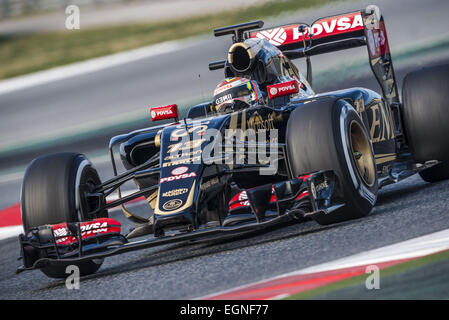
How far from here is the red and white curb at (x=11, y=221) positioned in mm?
8672

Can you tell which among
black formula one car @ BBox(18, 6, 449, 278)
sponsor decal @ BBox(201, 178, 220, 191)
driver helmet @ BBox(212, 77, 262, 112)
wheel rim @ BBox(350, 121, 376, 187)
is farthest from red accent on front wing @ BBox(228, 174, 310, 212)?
driver helmet @ BBox(212, 77, 262, 112)

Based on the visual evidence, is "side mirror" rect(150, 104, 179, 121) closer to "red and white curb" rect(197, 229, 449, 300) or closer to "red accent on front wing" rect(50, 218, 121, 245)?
"red accent on front wing" rect(50, 218, 121, 245)

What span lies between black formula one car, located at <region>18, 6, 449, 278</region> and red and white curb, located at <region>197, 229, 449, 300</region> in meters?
0.74

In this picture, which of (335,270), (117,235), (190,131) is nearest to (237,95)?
(190,131)

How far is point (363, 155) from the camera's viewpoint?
582 centimetres

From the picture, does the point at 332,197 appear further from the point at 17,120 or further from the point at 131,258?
the point at 17,120

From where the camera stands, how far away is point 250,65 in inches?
266

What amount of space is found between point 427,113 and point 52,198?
126 inches

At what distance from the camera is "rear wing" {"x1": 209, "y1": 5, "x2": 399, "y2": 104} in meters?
7.54

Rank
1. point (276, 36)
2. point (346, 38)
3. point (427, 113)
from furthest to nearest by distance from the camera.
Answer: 1. point (276, 36)
2. point (346, 38)
3. point (427, 113)

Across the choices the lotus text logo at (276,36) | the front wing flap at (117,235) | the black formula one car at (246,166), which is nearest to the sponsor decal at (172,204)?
the black formula one car at (246,166)

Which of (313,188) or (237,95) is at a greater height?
(237,95)

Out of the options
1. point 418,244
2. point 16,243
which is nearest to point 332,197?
point 418,244

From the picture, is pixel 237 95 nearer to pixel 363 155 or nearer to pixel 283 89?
pixel 283 89
